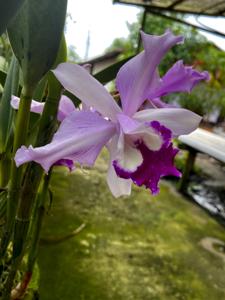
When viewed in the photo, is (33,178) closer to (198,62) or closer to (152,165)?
(152,165)

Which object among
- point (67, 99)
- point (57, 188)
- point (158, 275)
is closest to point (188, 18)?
point (57, 188)

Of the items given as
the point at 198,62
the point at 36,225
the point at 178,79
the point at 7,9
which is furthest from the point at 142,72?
the point at 198,62

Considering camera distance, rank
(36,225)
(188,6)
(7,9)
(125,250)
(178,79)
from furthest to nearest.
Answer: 1. (188,6)
2. (125,250)
3. (36,225)
4. (178,79)
5. (7,9)

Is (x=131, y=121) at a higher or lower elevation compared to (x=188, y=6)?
higher

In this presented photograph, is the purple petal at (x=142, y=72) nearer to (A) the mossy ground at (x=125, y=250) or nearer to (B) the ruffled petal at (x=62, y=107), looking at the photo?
(B) the ruffled petal at (x=62, y=107)

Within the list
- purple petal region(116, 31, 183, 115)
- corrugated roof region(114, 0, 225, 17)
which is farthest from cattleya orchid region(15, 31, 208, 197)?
corrugated roof region(114, 0, 225, 17)

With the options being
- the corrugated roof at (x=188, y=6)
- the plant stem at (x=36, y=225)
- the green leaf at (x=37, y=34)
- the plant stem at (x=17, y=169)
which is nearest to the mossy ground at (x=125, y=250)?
the plant stem at (x=36, y=225)

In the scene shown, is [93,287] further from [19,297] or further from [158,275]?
[19,297]
